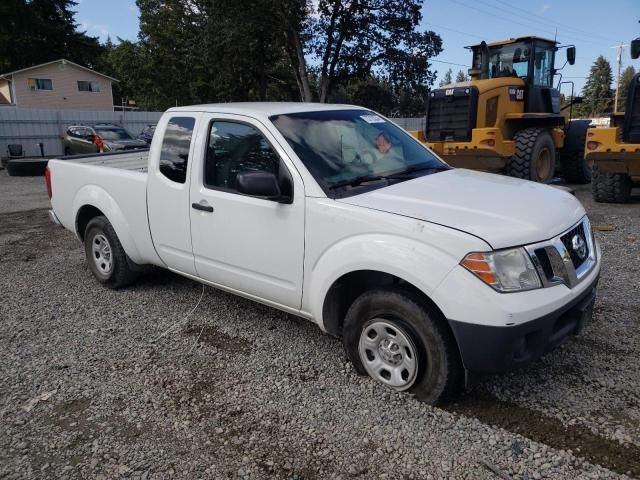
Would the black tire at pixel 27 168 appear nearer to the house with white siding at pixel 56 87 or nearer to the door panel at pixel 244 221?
the door panel at pixel 244 221

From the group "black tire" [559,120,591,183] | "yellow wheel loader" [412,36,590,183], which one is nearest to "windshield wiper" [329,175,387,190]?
"yellow wheel loader" [412,36,590,183]

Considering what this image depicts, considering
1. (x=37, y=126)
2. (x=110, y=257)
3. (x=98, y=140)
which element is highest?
(x=37, y=126)

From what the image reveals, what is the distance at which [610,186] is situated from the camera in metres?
9.30

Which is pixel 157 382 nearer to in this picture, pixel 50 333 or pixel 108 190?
pixel 50 333

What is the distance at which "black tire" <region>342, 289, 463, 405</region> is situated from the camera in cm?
294

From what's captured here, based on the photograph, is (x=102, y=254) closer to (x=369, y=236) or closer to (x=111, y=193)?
(x=111, y=193)

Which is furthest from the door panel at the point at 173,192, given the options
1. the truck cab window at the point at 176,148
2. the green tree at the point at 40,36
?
the green tree at the point at 40,36

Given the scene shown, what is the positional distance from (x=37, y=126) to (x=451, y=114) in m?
19.7

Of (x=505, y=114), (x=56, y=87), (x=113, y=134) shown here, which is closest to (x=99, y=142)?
(x=113, y=134)

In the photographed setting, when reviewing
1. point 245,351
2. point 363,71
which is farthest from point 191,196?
point 363,71

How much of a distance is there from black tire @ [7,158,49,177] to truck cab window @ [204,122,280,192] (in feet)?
43.8

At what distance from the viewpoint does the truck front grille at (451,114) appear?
34.4 feet

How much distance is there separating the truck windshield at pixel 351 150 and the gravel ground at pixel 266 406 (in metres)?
1.31

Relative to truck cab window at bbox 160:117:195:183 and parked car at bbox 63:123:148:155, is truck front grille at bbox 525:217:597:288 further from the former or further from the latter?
parked car at bbox 63:123:148:155
